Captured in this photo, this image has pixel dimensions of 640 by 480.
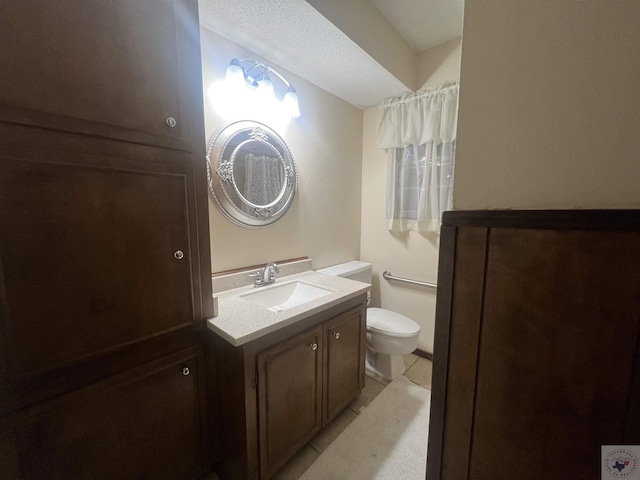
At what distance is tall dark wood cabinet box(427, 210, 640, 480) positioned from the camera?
0.42 m

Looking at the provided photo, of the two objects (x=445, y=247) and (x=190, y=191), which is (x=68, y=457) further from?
(x=445, y=247)

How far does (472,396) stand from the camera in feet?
1.92

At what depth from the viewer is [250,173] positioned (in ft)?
5.04

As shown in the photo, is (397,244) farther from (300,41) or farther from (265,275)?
(300,41)

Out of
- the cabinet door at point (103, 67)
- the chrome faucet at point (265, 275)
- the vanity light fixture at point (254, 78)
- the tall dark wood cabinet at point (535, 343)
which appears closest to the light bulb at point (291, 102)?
the vanity light fixture at point (254, 78)

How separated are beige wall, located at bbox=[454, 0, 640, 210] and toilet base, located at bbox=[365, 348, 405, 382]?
1634mm

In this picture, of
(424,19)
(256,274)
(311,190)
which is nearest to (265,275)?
(256,274)

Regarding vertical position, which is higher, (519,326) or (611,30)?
(611,30)

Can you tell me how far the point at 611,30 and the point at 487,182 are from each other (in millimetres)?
282

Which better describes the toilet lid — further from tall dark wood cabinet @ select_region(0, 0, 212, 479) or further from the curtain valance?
the curtain valance

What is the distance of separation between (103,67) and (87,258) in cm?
58

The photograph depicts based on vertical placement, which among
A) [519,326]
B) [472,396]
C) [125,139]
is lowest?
[472,396]

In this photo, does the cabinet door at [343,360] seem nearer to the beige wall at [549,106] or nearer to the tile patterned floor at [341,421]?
the tile patterned floor at [341,421]

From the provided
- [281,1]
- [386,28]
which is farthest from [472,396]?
[386,28]
